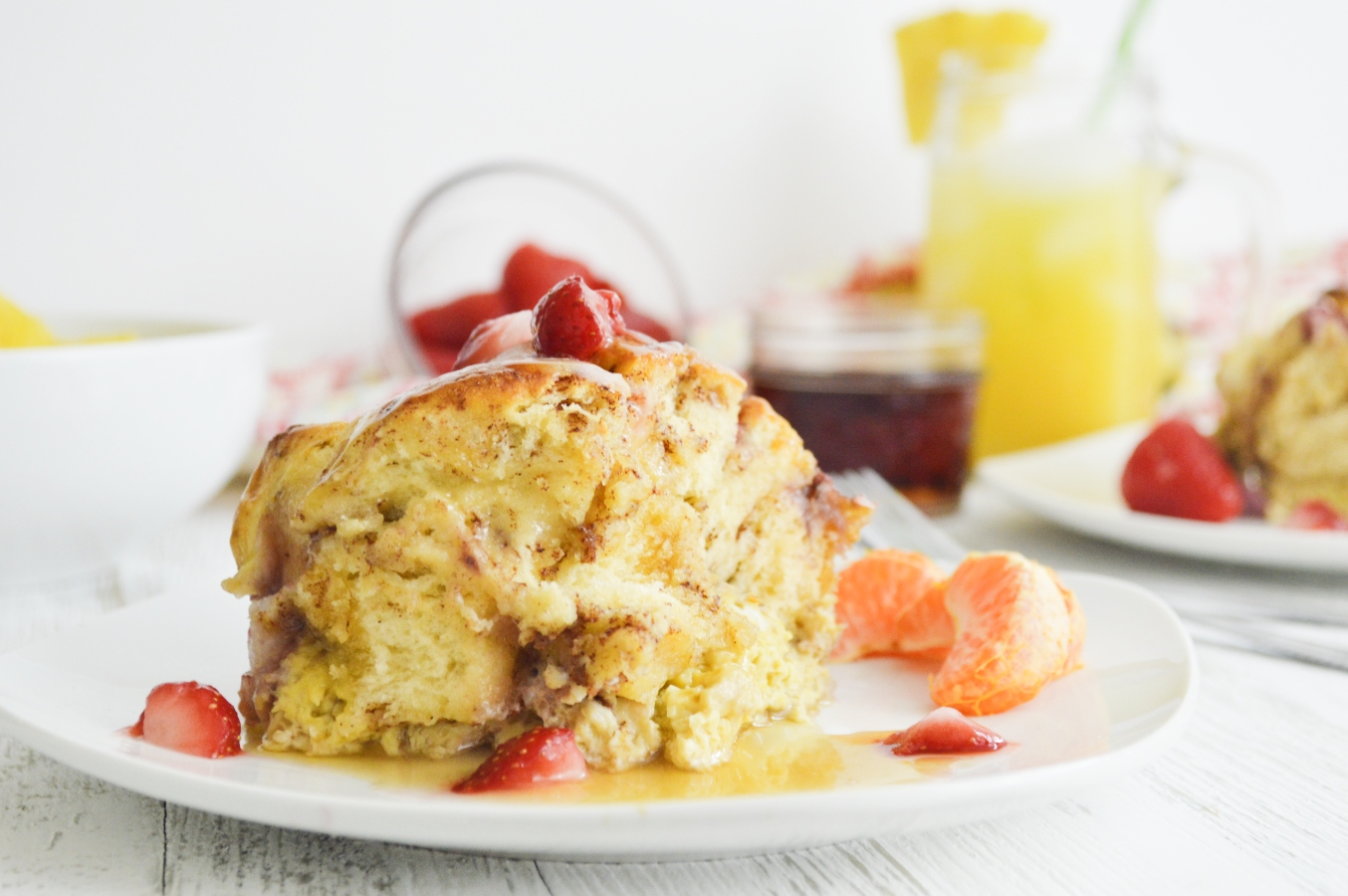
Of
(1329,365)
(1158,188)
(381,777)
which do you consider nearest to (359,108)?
(1158,188)

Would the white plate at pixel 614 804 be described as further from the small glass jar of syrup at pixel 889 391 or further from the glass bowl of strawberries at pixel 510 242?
the glass bowl of strawberries at pixel 510 242

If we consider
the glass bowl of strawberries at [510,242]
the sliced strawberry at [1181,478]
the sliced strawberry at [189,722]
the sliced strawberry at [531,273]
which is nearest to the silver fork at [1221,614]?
the sliced strawberry at [1181,478]

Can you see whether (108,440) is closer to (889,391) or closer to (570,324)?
(570,324)

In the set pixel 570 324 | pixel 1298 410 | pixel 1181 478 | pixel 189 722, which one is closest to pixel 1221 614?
pixel 1181 478

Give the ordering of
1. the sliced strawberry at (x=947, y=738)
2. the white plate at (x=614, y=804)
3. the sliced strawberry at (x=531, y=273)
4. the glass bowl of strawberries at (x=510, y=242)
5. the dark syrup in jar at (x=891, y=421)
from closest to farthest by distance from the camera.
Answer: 1. the white plate at (x=614, y=804)
2. the sliced strawberry at (x=947, y=738)
3. the dark syrup in jar at (x=891, y=421)
4. the sliced strawberry at (x=531, y=273)
5. the glass bowl of strawberries at (x=510, y=242)

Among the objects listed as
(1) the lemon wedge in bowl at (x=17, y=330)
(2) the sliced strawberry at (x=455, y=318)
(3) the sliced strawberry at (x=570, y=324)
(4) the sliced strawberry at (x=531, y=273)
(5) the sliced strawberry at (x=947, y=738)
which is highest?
(3) the sliced strawberry at (x=570, y=324)

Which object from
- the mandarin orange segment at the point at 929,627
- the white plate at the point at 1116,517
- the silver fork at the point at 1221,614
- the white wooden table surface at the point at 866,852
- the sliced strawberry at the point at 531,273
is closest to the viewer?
the white wooden table surface at the point at 866,852

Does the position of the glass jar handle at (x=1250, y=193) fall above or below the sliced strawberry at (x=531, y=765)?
above
